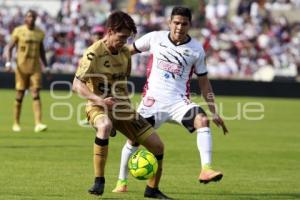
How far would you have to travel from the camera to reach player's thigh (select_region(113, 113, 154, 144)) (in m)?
9.88

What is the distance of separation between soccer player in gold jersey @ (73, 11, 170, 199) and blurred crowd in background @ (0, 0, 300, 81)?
79.9 feet

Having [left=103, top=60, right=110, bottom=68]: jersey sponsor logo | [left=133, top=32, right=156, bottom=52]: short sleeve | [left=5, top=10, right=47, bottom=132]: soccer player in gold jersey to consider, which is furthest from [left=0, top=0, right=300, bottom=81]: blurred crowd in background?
[left=103, top=60, right=110, bottom=68]: jersey sponsor logo

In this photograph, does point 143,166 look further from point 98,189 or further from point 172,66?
point 172,66

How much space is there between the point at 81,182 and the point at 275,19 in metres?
30.4

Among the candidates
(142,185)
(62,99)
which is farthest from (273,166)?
(62,99)

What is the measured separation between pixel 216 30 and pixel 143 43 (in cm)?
2879

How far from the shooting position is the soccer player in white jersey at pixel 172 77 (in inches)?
407

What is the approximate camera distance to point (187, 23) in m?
10.3

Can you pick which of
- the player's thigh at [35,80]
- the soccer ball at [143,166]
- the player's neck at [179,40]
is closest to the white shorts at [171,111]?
the soccer ball at [143,166]

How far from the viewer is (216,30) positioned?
39.2m

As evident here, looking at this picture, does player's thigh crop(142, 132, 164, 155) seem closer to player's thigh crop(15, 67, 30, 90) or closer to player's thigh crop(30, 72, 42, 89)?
player's thigh crop(30, 72, 42, 89)

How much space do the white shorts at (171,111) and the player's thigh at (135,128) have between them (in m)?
0.49

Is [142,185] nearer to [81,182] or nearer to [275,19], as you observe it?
[81,182]

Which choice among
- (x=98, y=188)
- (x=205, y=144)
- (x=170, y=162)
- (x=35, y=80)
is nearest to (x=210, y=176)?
(x=205, y=144)
